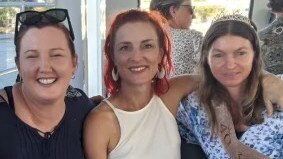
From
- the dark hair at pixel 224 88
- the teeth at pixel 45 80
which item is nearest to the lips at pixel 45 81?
the teeth at pixel 45 80

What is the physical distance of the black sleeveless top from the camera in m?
1.25

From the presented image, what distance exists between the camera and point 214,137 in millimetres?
1628

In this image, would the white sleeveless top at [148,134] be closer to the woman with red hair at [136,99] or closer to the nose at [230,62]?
the woman with red hair at [136,99]

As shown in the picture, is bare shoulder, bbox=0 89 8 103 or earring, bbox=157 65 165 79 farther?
earring, bbox=157 65 165 79

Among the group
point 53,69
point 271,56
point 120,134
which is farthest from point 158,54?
point 271,56

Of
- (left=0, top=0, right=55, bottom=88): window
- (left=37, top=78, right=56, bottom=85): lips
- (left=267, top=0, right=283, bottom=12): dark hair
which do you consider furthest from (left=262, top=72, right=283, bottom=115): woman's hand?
(left=267, top=0, right=283, bottom=12): dark hair

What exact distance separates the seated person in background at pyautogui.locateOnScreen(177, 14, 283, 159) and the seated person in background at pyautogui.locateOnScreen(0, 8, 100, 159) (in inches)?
22.6

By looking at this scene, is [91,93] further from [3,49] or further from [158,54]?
[158,54]

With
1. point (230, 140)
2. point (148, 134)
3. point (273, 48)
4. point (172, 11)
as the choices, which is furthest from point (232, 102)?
point (172, 11)

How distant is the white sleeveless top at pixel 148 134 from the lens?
157cm

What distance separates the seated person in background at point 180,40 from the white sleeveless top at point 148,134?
118 centimetres

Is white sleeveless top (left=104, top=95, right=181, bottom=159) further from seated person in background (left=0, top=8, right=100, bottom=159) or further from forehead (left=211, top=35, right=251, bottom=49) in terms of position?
forehead (left=211, top=35, right=251, bottom=49)

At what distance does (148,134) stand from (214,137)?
0.92ft

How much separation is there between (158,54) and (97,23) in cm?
106
